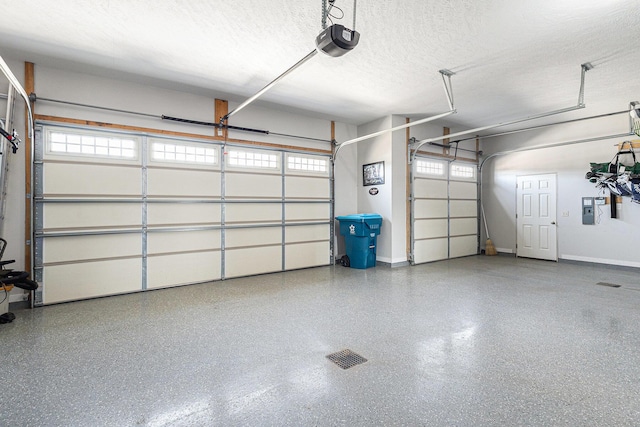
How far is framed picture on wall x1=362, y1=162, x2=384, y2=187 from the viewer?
643 cm

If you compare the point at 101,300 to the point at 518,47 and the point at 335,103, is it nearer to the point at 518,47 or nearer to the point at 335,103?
the point at 335,103

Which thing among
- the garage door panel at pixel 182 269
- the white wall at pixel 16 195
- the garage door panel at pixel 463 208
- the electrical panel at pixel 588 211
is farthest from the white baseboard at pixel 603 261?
the white wall at pixel 16 195

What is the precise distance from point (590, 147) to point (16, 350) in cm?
942

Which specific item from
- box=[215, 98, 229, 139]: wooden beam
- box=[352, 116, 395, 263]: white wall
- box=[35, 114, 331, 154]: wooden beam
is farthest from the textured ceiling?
box=[352, 116, 395, 263]: white wall

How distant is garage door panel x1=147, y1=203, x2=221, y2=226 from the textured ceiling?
1849 millimetres

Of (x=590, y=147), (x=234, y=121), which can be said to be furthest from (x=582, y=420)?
(x=590, y=147)

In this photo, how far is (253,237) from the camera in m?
5.62

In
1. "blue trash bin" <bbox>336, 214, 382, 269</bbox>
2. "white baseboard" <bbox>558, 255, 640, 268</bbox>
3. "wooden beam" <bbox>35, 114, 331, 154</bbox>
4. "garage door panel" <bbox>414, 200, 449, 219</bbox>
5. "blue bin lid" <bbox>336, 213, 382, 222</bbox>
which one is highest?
"wooden beam" <bbox>35, 114, 331, 154</bbox>

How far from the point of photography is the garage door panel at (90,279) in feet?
13.1

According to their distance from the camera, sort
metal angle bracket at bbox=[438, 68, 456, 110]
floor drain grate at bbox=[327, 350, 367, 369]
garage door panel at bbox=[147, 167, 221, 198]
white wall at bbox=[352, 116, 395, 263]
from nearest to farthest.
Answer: floor drain grate at bbox=[327, 350, 367, 369] < metal angle bracket at bbox=[438, 68, 456, 110] < garage door panel at bbox=[147, 167, 221, 198] < white wall at bbox=[352, 116, 395, 263]

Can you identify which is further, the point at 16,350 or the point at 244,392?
the point at 16,350

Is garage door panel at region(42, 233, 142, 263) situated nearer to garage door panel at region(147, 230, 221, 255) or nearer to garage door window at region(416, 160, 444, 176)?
garage door panel at region(147, 230, 221, 255)

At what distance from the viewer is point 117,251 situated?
4426mm

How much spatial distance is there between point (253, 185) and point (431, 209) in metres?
4.04
